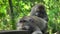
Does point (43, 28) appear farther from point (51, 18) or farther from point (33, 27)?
point (51, 18)

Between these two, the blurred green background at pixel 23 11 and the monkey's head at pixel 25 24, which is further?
the blurred green background at pixel 23 11

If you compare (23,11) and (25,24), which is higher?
(23,11)

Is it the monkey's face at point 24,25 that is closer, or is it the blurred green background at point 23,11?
the monkey's face at point 24,25

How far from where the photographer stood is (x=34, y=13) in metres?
8.55

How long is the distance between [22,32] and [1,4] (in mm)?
4387

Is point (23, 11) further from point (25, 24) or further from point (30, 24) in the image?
point (25, 24)

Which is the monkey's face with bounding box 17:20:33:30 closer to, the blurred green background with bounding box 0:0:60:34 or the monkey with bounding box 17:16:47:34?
the monkey with bounding box 17:16:47:34

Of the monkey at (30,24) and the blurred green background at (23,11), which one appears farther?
the blurred green background at (23,11)

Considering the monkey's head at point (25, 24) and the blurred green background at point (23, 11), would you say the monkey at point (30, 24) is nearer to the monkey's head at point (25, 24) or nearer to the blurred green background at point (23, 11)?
the monkey's head at point (25, 24)

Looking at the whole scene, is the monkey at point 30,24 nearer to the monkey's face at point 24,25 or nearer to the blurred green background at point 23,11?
the monkey's face at point 24,25

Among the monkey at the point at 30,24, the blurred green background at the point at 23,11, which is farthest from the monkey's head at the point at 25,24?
the blurred green background at the point at 23,11

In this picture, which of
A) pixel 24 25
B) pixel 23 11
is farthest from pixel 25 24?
pixel 23 11

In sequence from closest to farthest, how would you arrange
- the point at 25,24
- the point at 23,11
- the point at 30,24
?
1. the point at 25,24
2. the point at 30,24
3. the point at 23,11

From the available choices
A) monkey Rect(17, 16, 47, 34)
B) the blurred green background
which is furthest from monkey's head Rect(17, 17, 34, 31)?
the blurred green background
